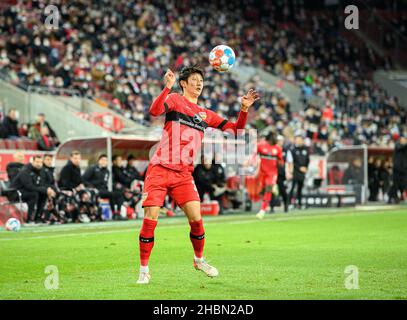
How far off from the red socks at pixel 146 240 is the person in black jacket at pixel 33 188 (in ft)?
33.7

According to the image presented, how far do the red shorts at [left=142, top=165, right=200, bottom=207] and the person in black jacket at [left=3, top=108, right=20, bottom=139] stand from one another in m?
15.6

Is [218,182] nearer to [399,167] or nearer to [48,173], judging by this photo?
[48,173]

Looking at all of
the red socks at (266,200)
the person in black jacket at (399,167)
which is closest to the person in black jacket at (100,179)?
the red socks at (266,200)

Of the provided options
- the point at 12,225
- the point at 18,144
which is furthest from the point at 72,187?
the point at 18,144

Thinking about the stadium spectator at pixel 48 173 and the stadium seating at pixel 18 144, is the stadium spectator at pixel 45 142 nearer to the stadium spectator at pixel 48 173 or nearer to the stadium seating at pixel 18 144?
the stadium seating at pixel 18 144

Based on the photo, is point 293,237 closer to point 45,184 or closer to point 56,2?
point 45,184

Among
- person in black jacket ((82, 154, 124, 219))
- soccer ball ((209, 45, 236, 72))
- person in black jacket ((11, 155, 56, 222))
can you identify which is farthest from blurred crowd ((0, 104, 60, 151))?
soccer ball ((209, 45, 236, 72))

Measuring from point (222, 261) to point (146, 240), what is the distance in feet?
7.89

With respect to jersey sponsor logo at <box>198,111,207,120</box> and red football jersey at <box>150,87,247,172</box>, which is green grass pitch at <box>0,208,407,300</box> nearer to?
red football jersey at <box>150,87,247,172</box>

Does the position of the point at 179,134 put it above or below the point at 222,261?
above

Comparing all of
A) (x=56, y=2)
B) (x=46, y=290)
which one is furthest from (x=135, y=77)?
(x=46, y=290)

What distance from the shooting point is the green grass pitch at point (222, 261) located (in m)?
7.96

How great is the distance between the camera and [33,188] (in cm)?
1848
